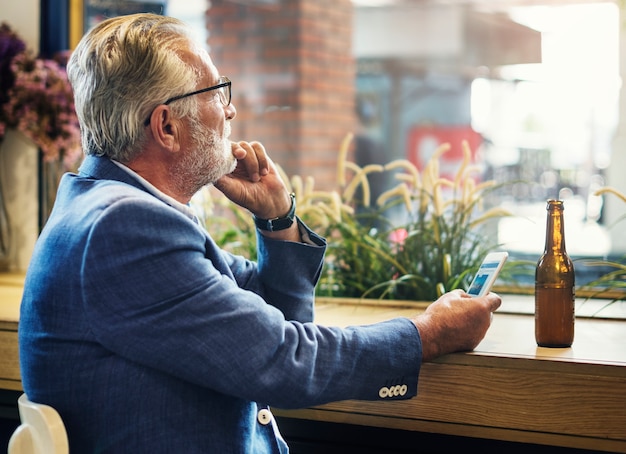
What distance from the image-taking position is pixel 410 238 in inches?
92.0

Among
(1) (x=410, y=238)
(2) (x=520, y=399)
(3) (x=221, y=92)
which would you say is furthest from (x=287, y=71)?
(2) (x=520, y=399)

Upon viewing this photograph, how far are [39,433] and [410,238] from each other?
4.18ft

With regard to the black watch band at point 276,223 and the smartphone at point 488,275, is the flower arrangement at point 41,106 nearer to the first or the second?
the black watch band at point 276,223

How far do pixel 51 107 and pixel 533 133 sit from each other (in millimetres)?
4612

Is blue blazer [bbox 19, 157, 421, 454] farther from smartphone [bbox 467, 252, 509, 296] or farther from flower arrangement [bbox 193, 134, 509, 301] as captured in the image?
flower arrangement [bbox 193, 134, 509, 301]

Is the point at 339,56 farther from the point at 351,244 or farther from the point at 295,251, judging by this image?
the point at 295,251

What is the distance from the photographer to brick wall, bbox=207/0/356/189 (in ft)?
15.4

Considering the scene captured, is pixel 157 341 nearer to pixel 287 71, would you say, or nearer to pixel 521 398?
pixel 521 398

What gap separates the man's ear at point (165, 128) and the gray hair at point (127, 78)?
0.04ft

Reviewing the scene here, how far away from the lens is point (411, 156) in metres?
8.02

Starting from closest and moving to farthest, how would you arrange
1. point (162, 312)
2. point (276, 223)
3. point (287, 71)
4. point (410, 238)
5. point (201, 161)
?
point (162, 312), point (201, 161), point (276, 223), point (410, 238), point (287, 71)

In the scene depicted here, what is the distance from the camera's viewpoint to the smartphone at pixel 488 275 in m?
1.56

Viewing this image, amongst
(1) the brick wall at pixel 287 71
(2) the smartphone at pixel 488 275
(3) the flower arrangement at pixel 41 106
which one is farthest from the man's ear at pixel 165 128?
(1) the brick wall at pixel 287 71

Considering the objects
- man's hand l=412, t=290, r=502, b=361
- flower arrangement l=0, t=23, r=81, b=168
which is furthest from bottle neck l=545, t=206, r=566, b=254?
flower arrangement l=0, t=23, r=81, b=168
